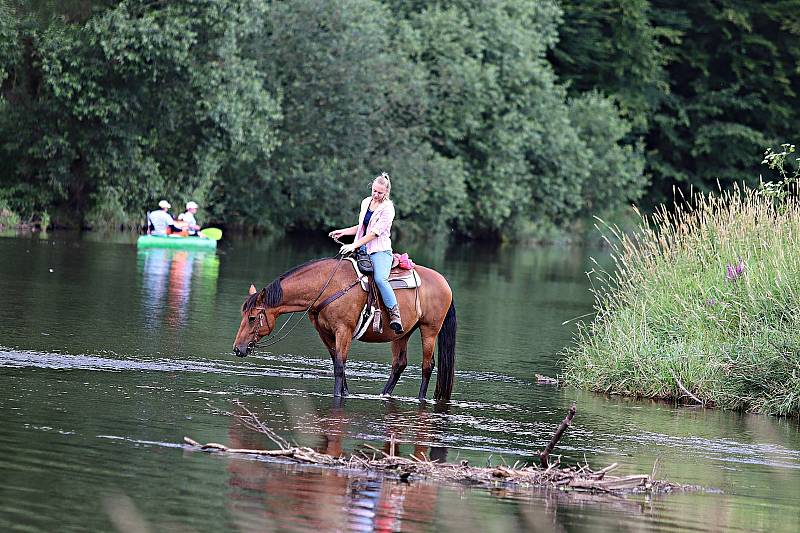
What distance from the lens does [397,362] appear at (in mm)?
15766

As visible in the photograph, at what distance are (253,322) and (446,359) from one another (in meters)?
2.24

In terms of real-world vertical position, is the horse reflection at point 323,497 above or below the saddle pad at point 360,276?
below

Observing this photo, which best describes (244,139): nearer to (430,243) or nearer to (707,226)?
(430,243)

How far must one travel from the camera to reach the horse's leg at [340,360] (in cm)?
1505

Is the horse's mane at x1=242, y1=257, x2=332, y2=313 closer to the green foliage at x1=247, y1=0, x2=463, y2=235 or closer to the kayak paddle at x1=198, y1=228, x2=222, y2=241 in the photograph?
the kayak paddle at x1=198, y1=228, x2=222, y2=241

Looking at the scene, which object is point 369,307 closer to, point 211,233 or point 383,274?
point 383,274

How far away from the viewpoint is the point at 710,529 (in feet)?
31.9

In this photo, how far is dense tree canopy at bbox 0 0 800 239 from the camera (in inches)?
1714

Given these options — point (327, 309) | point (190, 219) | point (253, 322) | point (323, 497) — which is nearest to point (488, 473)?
point (323, 497)

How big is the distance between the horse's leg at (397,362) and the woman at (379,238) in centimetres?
30

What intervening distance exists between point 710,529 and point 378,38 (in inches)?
1813

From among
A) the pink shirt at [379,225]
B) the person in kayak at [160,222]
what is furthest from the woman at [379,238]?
the person in kayak at [160,222]

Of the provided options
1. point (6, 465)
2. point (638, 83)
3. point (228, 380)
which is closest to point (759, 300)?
point (228, 380)

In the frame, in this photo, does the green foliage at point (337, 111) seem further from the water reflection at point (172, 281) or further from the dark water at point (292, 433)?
the dark water at point (292, 433)
